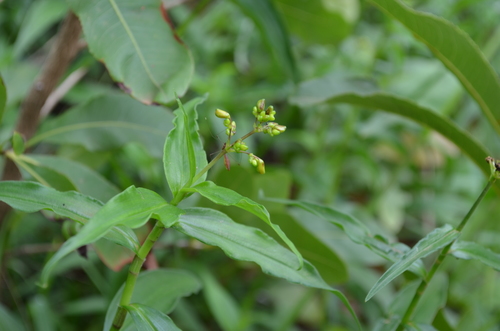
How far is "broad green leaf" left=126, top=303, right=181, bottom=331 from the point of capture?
34cm

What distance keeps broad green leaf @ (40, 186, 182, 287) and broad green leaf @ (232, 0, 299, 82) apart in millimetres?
450

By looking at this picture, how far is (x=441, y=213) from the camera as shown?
1.15m

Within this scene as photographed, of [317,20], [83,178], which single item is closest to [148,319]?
[83,178]

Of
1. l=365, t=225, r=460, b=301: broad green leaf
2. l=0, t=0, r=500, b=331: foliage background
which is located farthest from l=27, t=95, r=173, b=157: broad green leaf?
l=365, t=225, r=460, b=301: broad green leaf

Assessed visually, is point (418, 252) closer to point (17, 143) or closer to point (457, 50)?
point (457, 50)

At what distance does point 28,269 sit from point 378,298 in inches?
30.7

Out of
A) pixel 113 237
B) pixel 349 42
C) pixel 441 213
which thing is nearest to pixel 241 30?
pixel 349 42

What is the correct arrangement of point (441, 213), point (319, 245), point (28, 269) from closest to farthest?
1. point (319, 245)
2. point (28, 269)
3. point (441, 213)

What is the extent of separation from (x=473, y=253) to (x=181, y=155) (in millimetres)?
283

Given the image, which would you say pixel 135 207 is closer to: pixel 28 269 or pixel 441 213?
pixel 28 269

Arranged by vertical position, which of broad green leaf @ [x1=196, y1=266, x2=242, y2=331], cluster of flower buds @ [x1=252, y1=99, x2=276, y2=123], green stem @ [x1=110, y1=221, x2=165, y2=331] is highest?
cluster of flower buds @ [x1=252, y1=99, x2=276, y2=123]

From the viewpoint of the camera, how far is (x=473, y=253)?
0.41 meters

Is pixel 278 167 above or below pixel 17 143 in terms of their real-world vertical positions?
below

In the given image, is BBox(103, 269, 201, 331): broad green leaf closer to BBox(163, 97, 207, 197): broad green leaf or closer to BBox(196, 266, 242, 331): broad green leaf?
BBox(163, 97, 207, 197): broad green leaf
